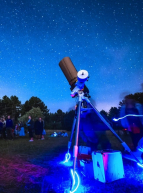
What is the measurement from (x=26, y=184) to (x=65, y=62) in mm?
2894

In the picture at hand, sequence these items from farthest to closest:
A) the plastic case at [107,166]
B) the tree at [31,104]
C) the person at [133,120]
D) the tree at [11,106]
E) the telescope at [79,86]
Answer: the tree at [31,104] → the tree at [11,106] → the person at [133,120] → the telescope at [79,86] → the plastic case at [107,166]

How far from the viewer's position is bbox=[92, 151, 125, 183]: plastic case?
3.17 m

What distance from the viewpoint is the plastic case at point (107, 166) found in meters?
3.17

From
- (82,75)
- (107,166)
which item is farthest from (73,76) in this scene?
(107,166)

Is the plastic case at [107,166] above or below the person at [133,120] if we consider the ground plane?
below

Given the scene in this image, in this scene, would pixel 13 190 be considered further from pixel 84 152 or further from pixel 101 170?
pixel 84 152

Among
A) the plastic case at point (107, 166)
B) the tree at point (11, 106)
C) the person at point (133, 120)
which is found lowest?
the plastic case at point (107, 166)

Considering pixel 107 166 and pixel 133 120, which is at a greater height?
pixel 133 120

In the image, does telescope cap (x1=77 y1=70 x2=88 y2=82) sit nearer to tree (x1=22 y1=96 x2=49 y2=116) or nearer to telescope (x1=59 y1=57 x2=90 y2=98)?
telescope (x1=59 y1=57 x2=90 y2=98)

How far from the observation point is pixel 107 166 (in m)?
3.19

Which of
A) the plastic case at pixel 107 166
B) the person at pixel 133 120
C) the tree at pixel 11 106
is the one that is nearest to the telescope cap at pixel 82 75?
the plastic case at pixel 107 166

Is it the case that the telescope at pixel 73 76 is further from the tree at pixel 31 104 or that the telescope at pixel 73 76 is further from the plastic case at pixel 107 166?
the tree at pixel 31 104

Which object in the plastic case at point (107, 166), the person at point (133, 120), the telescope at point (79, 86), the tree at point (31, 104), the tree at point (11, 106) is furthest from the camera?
the tree at point (31, 104)

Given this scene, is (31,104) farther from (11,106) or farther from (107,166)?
(107,166)
